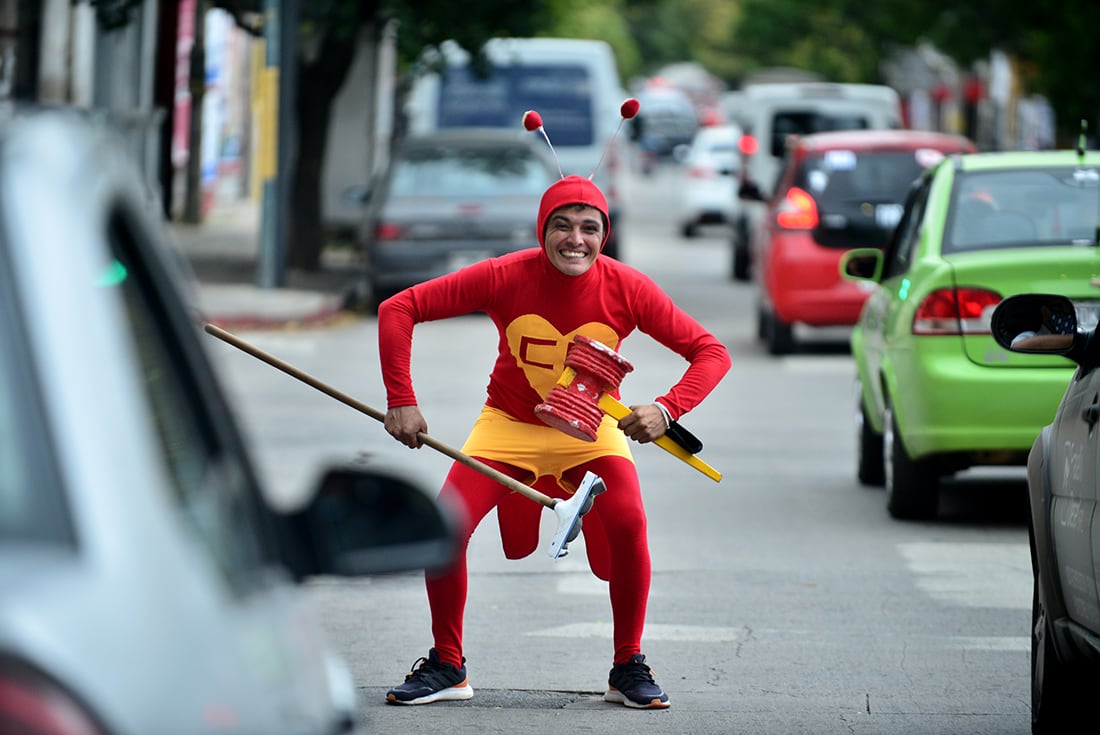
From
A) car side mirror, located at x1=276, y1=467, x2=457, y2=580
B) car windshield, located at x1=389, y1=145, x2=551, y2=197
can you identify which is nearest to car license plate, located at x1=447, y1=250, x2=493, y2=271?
car windshield, located at x1=389, y1=145, x2=551, y2=197

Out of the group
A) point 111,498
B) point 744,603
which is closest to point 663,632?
point 744,603

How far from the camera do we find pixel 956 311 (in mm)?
9820

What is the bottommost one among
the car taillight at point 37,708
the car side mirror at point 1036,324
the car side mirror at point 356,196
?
the car side mirror at point 356,196

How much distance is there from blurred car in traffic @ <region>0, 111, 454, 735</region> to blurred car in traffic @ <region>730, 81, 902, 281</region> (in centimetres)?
2374

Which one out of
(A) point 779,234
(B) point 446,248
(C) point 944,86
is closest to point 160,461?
(A) point 779,234

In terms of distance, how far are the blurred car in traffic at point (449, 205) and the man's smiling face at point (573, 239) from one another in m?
13.8

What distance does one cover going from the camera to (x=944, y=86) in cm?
5309

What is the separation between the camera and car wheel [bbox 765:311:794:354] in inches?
722

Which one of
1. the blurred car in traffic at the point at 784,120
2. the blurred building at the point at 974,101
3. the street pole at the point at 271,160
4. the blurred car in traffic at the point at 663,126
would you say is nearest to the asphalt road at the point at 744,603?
the street pole at the point at 271,160

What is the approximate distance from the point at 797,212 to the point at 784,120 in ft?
34.6

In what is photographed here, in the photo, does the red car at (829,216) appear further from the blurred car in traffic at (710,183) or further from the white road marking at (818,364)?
the blurred car in traffic at (710,183)

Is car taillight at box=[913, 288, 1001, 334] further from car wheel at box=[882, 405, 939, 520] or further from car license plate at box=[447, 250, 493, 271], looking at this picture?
car license plate at box=[447, 250, 493, 271]

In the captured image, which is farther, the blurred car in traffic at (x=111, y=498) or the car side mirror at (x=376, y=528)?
the car side mirror at (x=376, y=528)

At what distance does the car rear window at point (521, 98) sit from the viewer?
Result: 2711 cm
